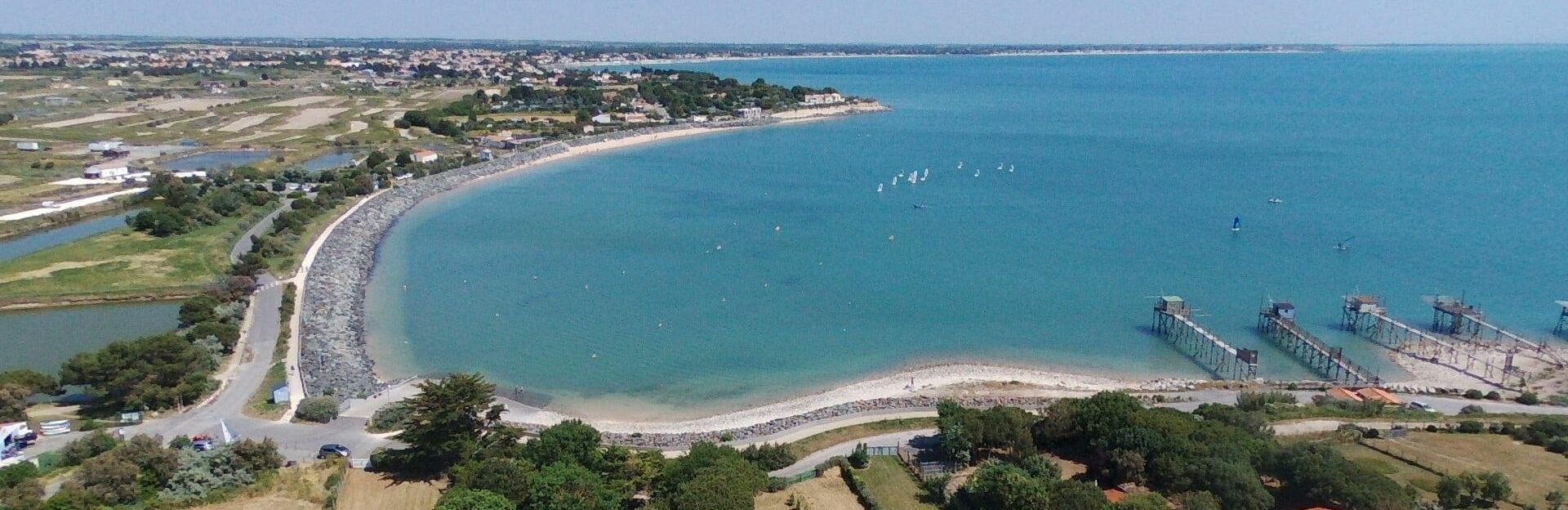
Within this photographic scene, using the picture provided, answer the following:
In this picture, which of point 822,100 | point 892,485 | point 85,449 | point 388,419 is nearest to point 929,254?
point 892,485

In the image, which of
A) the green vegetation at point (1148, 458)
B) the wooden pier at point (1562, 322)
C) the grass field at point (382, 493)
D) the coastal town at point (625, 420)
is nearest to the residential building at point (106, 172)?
the coastal town at point (625, 420)

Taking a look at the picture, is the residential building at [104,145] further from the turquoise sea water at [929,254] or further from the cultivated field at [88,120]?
the turquoise sea water at [929,254]

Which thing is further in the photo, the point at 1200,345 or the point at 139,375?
the point at 1200,345

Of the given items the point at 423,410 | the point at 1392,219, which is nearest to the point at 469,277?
the point at 423,410

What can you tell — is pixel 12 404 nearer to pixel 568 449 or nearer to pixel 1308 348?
pixel 568 449

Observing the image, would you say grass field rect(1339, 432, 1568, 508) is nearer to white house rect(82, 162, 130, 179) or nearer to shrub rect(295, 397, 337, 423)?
shrub rect(295, 397, 337, 423)

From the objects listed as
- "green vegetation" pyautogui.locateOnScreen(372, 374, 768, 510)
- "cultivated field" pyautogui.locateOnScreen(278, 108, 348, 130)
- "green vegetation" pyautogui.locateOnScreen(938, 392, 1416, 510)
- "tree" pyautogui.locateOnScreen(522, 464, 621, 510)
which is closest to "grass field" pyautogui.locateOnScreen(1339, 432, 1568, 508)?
"green vegetation" pyautogui.locateOnScreen(938, 392, 1416, 510)
